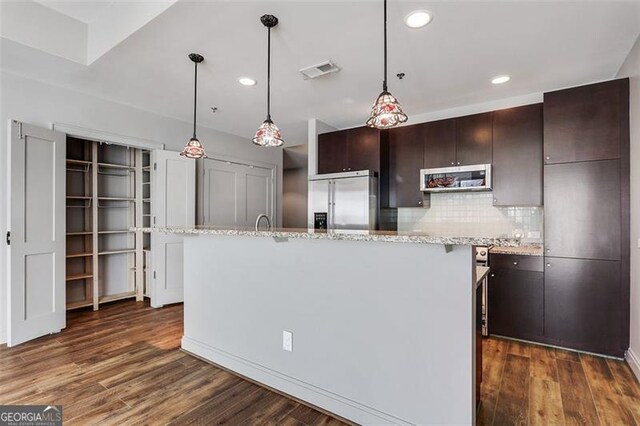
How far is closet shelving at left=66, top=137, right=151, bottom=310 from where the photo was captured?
13.4 feet

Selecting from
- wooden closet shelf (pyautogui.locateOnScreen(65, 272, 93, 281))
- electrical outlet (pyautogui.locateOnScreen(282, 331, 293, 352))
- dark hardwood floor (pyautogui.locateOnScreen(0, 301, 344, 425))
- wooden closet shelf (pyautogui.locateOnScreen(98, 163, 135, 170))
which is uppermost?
wooden closet shelf (pyautogui.locateOnScreen(98, 163, 135, 170))

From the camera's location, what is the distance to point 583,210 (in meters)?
2.81

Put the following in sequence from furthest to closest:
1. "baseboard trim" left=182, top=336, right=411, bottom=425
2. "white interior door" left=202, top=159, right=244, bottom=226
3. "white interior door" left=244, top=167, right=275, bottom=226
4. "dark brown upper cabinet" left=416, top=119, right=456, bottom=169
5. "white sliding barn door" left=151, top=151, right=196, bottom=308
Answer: "white interior door" left=244, top=167, right=275, bottom=226, "white interior door" left=202, top=159, right=244, bottom=226, "white sliding barn door" left=151, top=151, right=196, bottom=308, "dark brown upper cabinet" left=416, top=119, right=456, bottom=169, "baseboard trim" left=182, top=336, right=411, bottom=425

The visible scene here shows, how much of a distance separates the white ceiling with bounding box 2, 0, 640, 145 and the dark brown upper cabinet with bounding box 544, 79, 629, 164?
21cm

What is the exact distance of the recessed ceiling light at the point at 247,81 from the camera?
3059mm

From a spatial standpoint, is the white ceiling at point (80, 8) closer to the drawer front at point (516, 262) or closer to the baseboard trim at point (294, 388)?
the baseboard trim at point (294, 388)

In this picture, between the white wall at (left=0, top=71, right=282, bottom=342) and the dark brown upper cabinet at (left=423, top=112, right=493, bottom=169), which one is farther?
the dark brown upper cabinet at (left=423, top=112, right=493, bottom=169)

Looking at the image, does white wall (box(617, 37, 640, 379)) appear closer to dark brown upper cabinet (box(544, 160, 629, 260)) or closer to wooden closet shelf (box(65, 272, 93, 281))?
dark brown upper cabinet (box(544, 160, 629, 260))

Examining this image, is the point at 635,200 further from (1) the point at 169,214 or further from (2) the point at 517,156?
(1) the point at 169,214

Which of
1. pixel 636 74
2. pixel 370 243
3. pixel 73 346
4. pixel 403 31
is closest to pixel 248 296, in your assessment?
pixel 370 243

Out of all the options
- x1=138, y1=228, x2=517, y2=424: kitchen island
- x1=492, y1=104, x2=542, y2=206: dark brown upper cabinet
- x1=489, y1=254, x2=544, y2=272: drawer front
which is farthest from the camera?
x1=492, y1=104, x2=542, y2=206: dark brown upper cabinet

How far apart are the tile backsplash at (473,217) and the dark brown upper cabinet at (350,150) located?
84cm

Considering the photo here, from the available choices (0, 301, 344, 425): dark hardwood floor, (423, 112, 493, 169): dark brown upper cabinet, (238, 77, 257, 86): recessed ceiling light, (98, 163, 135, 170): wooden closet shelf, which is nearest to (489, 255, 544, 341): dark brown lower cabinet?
(423, 112, 493, 169): dark brown upper cabinet

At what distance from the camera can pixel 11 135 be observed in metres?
2.82
